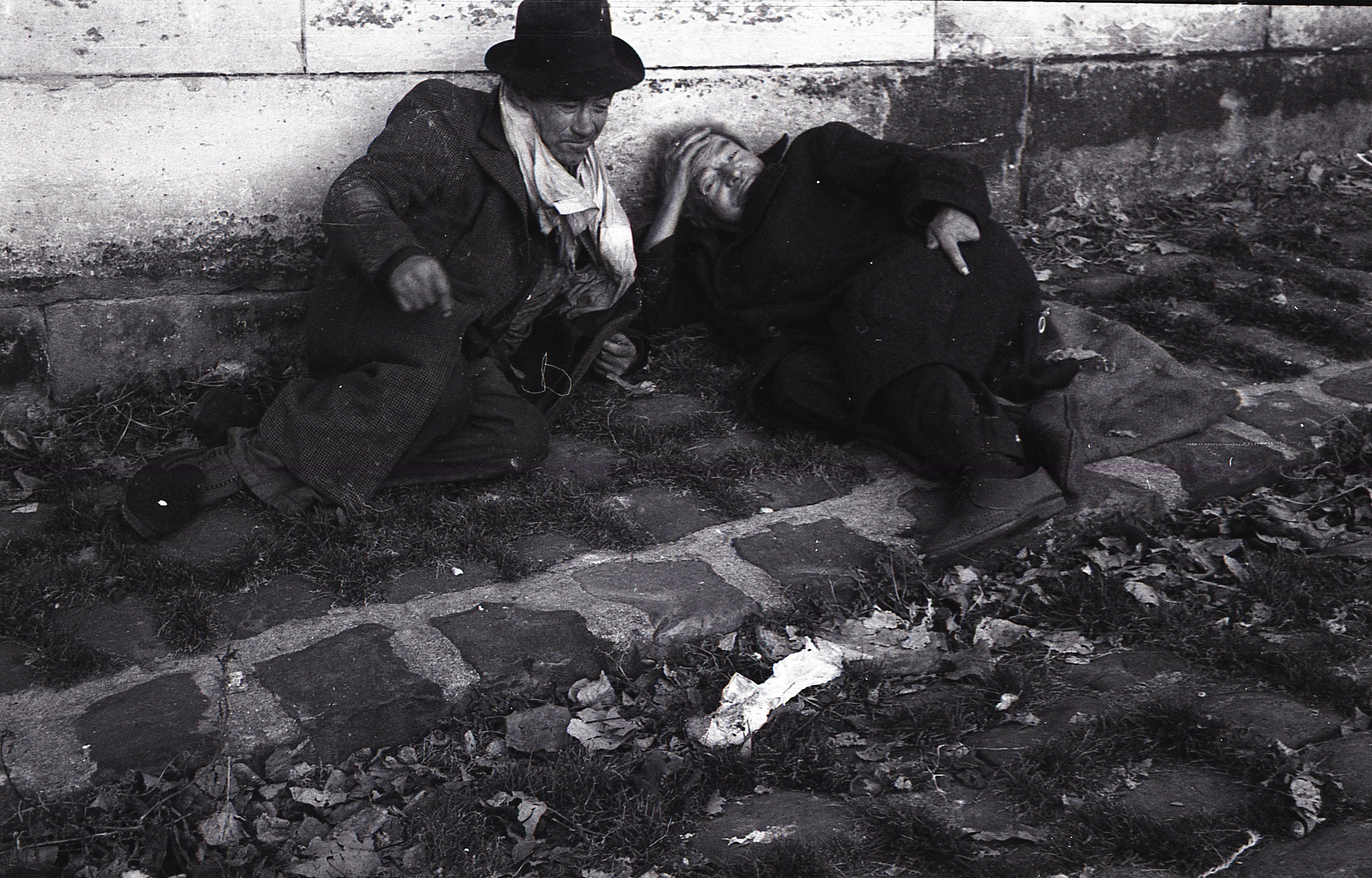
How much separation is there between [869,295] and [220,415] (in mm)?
1979

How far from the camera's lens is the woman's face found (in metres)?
4.31

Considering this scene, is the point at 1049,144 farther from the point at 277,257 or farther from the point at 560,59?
the point at 277,257

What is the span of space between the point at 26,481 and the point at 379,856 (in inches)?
76.1

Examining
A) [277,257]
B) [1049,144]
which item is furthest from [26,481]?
[1049,144]

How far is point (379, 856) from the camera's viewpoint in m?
2.20

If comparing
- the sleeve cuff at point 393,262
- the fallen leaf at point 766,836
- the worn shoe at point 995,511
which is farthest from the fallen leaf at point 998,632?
the sleeve cuff at point 393,262

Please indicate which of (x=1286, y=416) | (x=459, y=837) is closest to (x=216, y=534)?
(x=459, y=837)

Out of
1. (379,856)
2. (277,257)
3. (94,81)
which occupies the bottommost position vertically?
(379,856)

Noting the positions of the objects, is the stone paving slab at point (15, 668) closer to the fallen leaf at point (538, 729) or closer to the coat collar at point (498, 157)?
the fallen leaf at point (538, 729)

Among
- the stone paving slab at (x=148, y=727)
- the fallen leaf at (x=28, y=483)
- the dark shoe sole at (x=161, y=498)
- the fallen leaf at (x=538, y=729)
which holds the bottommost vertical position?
the fallen leaf at (x=538, y=729)

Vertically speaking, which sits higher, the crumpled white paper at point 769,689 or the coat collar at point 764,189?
the coat collar at point 764,189

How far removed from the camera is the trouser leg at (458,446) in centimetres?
330

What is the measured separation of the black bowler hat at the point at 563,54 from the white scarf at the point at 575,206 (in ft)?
0.45

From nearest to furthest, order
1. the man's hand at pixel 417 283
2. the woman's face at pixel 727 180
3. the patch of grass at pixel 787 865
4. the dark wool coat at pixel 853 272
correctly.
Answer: the patch of grass at pixel 787 865
the man's hand at pixel 417 283
the dark wool coat at pixel 853 272
the woman's face at pixel 727 180
